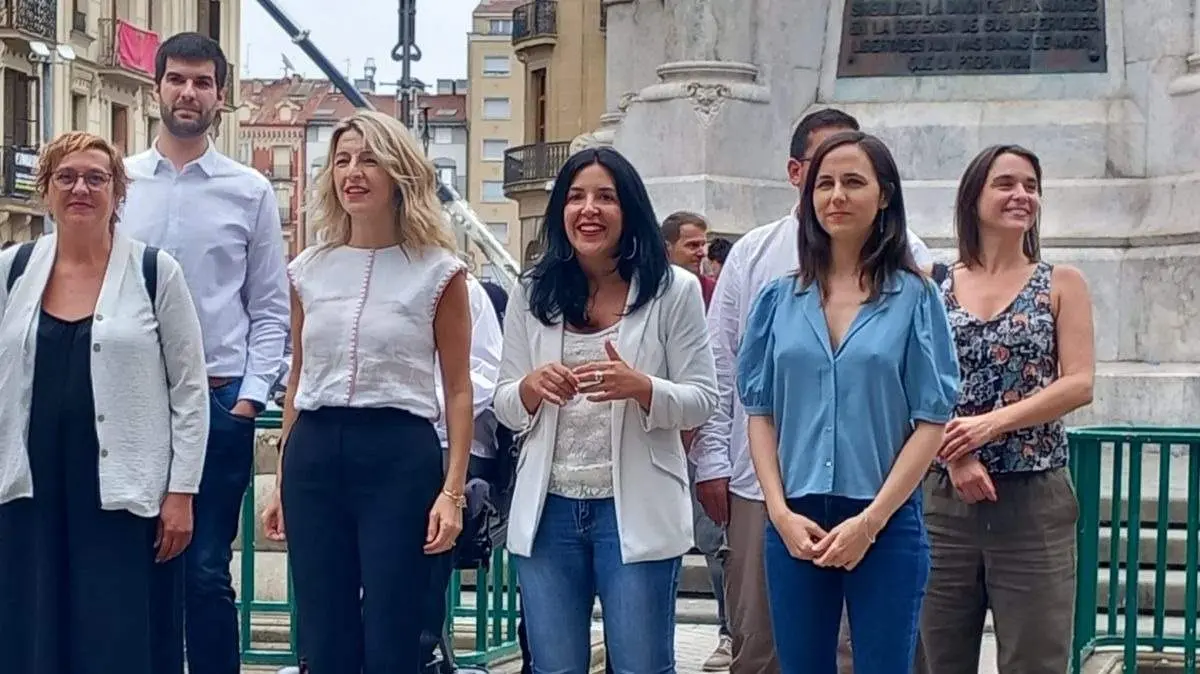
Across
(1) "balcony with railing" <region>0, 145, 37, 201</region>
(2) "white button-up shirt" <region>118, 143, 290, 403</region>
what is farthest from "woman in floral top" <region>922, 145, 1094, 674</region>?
(1) "balcony with railing" <region>0, 145, 37, 201</region>

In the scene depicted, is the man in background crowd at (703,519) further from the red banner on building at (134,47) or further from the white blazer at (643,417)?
the red banner on building at (134,47)

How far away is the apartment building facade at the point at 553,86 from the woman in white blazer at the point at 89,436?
47.3 m

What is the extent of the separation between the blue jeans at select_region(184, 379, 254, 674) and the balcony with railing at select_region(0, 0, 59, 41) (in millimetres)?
40100

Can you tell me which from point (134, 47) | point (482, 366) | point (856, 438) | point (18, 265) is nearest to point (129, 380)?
point (18, 265)

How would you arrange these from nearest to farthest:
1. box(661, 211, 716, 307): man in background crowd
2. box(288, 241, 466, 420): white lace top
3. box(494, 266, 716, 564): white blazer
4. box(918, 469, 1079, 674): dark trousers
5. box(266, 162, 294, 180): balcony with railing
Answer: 1. box(494, 266, 716, 564): white blazer
2. box(288, 241, 466, 420): white lace top
3. box(918, 469, 1079, 674): dark trousers
4. box(661, 211, 716, 307): man in background crowd
5. box(266, 162, 294, 180): balcony with railing

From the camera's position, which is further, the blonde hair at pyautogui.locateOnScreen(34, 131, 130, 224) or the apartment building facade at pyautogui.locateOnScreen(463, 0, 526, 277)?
the apartment building facade at pyautogui.locateOnScreen(463, 0, 526, 277)

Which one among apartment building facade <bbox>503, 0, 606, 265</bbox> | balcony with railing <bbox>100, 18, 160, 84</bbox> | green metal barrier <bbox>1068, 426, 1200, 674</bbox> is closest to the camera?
green metal barrier <bbox>1068, 426, 1200, 674</bbox>

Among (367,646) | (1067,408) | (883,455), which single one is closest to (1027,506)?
(1067,408)

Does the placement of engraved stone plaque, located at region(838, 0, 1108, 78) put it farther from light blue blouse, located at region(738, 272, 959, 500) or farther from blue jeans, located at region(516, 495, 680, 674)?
blue jeans, located at region(516, 495, 680, 674)

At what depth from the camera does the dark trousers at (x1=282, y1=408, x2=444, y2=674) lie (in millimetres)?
4852

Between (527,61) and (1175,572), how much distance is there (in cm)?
5046

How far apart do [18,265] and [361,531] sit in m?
1.29

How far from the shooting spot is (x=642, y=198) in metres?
5.00

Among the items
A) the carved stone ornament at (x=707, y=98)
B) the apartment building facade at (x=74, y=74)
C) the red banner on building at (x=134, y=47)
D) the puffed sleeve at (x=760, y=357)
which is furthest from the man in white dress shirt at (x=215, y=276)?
the red banner on building at (x=134, y=47)
